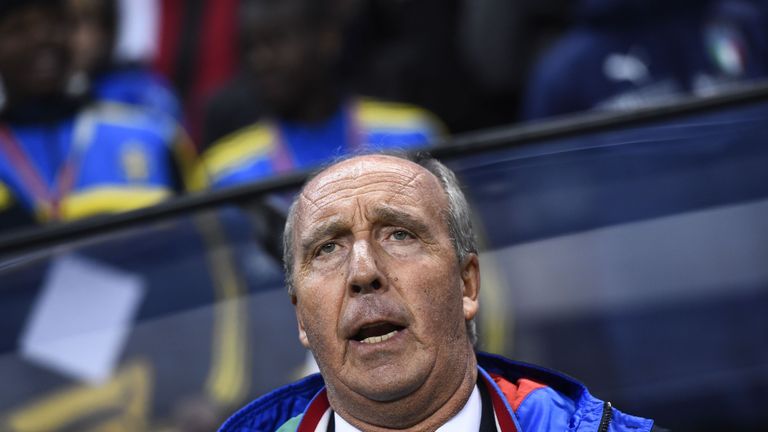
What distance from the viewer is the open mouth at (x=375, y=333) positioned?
2570 mm

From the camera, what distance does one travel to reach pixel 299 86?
527 centimetres

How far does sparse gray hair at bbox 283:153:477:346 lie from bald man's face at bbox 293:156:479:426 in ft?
0.08

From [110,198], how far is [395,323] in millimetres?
2520

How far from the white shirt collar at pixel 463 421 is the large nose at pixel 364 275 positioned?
298mm

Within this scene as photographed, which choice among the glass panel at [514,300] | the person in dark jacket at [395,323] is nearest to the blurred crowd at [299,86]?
the glass panel at [514,300]

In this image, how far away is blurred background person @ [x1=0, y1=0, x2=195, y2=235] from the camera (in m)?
4.84

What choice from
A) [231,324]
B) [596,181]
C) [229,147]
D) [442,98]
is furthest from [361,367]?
[442,98]

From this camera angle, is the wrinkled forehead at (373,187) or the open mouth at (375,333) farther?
the wrinkled forehead at (373,187)

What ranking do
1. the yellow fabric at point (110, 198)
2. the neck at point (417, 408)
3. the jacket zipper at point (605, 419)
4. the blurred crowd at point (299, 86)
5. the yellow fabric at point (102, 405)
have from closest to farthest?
the jacket zipper at point (605, 419)
the neck at point (417, 408)
the yellow fabric at point (102, 405)
the yellow fabric at point (110, 198)
the blurred crowd at point (299, 86)

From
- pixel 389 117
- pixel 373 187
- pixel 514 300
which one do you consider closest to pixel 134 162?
pixel 389 117

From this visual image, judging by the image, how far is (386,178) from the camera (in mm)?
Result: 2771

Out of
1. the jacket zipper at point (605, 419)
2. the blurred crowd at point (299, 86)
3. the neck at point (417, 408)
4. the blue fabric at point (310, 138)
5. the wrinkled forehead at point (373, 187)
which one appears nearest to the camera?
the jacket zipper at point (605, 419)

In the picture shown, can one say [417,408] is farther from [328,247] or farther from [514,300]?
[514,300]

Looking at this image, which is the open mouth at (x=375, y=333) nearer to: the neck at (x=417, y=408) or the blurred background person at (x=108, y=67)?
the neck at (x=417, y=408)
